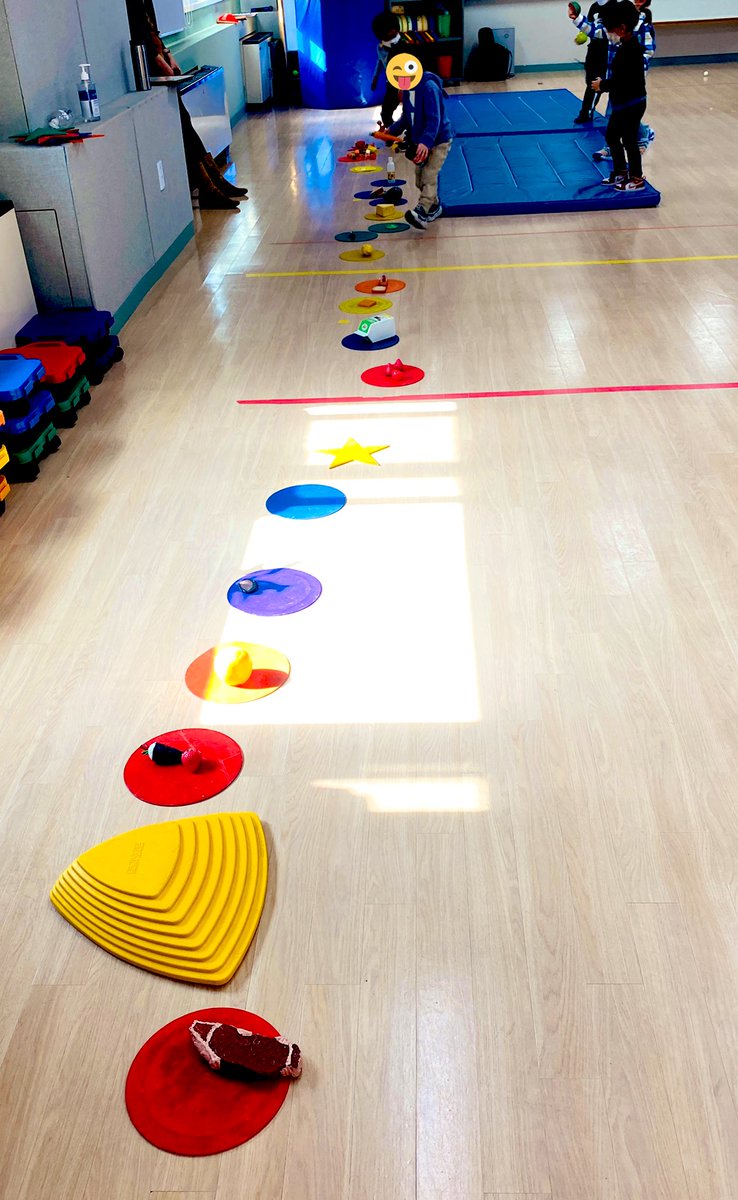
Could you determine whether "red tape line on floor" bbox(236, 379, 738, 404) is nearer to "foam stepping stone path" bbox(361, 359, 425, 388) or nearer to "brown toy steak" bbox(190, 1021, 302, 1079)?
"foam stepping stone path" bbox(361, 359, 425, 388)

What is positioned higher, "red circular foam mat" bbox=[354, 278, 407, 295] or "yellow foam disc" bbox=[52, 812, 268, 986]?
"red circular foam mat" bbox=[354, 278, 407, 295]

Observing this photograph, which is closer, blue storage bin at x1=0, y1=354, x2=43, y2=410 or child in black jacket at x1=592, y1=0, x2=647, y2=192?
blue storage bin at x1=0, y1=354, x2=43, y2=410

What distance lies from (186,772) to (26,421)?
5.99 ft

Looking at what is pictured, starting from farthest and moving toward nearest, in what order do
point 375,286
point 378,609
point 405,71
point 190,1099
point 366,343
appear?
1. point 405,71
2. point 375,286
3. point 366,343
4. point 378,609
5. point 190,1099

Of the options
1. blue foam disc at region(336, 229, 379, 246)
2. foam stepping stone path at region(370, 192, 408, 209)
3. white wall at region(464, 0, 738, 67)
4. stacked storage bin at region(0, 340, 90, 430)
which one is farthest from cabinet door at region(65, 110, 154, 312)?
white wall at region(464, 0, 738, 67)

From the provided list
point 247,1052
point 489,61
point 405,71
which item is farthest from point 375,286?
point 489,61

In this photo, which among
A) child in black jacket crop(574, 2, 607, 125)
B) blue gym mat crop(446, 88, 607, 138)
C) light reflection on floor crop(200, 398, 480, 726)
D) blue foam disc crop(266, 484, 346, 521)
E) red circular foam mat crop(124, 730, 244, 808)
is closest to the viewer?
red circular foam mat crop(124, 730, 244, 808)

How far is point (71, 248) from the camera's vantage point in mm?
4410

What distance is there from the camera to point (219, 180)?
7.17 metres

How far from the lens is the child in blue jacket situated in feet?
19.0

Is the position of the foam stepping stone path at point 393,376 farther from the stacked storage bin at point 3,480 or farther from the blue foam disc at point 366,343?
the stacked storage bin at point 3,480

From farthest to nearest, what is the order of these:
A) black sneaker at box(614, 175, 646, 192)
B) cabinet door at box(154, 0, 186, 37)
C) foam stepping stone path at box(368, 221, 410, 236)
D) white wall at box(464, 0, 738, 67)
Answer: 1. white wall at box(464, 0, 738, 67)
2. cabinet door at box(154, 0, 186, 37)
3. black sneaker at box(614, 175, 646, 192)
4. foam stepping stone path at box(368, 221, 410, 236)

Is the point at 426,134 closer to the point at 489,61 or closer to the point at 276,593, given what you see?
the point at 276,593

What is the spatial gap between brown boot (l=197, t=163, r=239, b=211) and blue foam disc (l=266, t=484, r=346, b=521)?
14.4 ft
